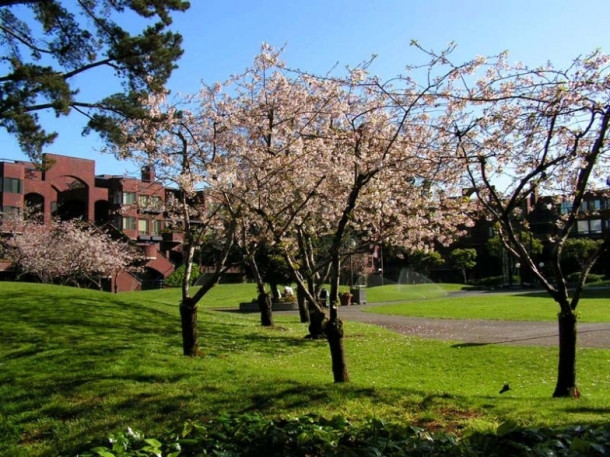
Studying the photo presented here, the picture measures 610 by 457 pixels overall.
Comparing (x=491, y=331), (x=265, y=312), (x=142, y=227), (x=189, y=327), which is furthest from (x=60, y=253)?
(x=189, y=327)

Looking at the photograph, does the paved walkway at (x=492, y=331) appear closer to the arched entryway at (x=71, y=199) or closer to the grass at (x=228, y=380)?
the grass at (x=228, y=380)

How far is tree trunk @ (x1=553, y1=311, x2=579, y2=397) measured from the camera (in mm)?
7320

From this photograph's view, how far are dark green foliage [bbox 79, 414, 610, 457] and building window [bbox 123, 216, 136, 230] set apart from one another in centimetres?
5606

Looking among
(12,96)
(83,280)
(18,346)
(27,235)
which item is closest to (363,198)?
(18,346)

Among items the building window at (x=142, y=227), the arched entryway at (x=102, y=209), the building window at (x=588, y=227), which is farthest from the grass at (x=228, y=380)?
the building window at (x=588, y=227)

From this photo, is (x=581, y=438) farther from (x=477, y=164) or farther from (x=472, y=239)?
(x=472, y=239)

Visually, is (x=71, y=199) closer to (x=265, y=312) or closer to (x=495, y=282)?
(x=495, y=282)

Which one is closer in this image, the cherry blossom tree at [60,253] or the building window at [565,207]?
the building window at [565,207]

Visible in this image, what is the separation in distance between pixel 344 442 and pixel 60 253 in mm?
38029

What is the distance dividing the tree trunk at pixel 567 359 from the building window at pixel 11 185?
171 ft

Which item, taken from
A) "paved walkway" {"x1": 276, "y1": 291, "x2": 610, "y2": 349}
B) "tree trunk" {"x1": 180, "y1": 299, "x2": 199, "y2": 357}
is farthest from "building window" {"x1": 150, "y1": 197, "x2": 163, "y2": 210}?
"paved walkway" {"x1": 276, "y1": 291, "x2": 610, "y2": 349}

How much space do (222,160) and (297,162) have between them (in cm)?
167

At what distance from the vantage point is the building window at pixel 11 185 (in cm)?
5022

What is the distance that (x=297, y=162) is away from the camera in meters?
9.60
